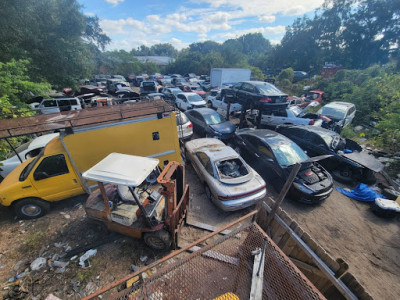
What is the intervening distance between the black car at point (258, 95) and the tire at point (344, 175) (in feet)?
14.1

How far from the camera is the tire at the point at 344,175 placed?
6.09 m

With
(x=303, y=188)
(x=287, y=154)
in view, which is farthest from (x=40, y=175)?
(x=303, y=188)

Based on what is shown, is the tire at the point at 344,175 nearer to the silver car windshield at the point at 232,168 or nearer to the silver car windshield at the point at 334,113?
the silver car windshield at the point at 232,168

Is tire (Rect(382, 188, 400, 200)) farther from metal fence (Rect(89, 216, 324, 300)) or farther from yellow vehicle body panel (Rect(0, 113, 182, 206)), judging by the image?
yellow vehicle body panel (Rect(0, 113, 182, 206))

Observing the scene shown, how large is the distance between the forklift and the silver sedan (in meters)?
1.14

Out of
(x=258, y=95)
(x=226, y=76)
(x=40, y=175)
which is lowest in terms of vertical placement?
(x=40, y=175)

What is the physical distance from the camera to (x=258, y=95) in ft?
28.3

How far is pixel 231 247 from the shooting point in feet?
9.04

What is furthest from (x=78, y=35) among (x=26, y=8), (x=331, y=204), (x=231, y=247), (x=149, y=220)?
(x=331, y=204)

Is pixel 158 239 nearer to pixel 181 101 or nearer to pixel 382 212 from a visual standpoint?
pixel 382 212

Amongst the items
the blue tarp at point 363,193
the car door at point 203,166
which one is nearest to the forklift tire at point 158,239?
the car door at point 203,166

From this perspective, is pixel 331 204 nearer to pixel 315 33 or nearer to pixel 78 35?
pixel 78 35

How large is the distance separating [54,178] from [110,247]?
243 cm

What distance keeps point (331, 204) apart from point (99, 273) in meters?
6.75
